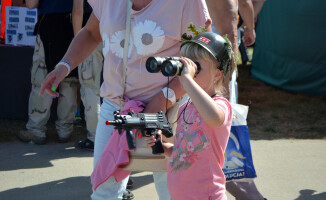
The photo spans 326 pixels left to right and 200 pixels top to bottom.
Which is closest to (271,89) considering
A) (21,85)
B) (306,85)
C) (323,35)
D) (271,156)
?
(306,85)

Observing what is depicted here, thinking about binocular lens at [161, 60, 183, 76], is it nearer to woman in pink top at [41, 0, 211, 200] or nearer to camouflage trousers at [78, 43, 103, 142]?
woman in pink top at [41, 0, 211, 200]

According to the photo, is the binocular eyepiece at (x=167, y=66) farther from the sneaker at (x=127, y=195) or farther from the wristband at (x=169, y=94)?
the sneaker at (x=127, y=195)

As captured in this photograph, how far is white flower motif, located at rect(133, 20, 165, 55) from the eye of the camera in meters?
2.81

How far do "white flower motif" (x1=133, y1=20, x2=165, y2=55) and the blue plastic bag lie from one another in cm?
73

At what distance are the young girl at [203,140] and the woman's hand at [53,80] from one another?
2.85 feet

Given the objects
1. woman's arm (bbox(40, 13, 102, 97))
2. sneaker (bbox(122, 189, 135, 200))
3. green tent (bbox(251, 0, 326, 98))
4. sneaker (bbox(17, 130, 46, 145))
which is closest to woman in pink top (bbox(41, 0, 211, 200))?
woman's arm (bbox(40, 13, 102, 97))

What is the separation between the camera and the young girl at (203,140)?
2416mm

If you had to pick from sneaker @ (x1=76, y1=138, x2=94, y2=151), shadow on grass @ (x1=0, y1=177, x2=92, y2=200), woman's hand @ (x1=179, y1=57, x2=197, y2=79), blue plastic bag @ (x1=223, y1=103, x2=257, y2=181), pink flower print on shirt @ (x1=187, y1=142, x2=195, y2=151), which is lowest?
shadow on grass @ (x1=0, y1=177, x2=92, y2=200)

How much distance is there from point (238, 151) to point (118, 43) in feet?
3.47

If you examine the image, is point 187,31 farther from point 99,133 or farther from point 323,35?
point 323,35

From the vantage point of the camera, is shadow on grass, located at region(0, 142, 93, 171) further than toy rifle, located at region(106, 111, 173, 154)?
Yes

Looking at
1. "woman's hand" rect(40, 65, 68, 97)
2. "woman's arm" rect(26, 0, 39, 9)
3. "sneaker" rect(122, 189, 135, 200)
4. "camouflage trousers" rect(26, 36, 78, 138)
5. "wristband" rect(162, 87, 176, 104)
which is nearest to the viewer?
"wristband" rect(162, 87, 176, 104)

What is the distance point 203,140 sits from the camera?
244 cm

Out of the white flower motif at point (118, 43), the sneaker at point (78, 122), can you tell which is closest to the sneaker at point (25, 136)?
the sneaker at point (78, 122)
